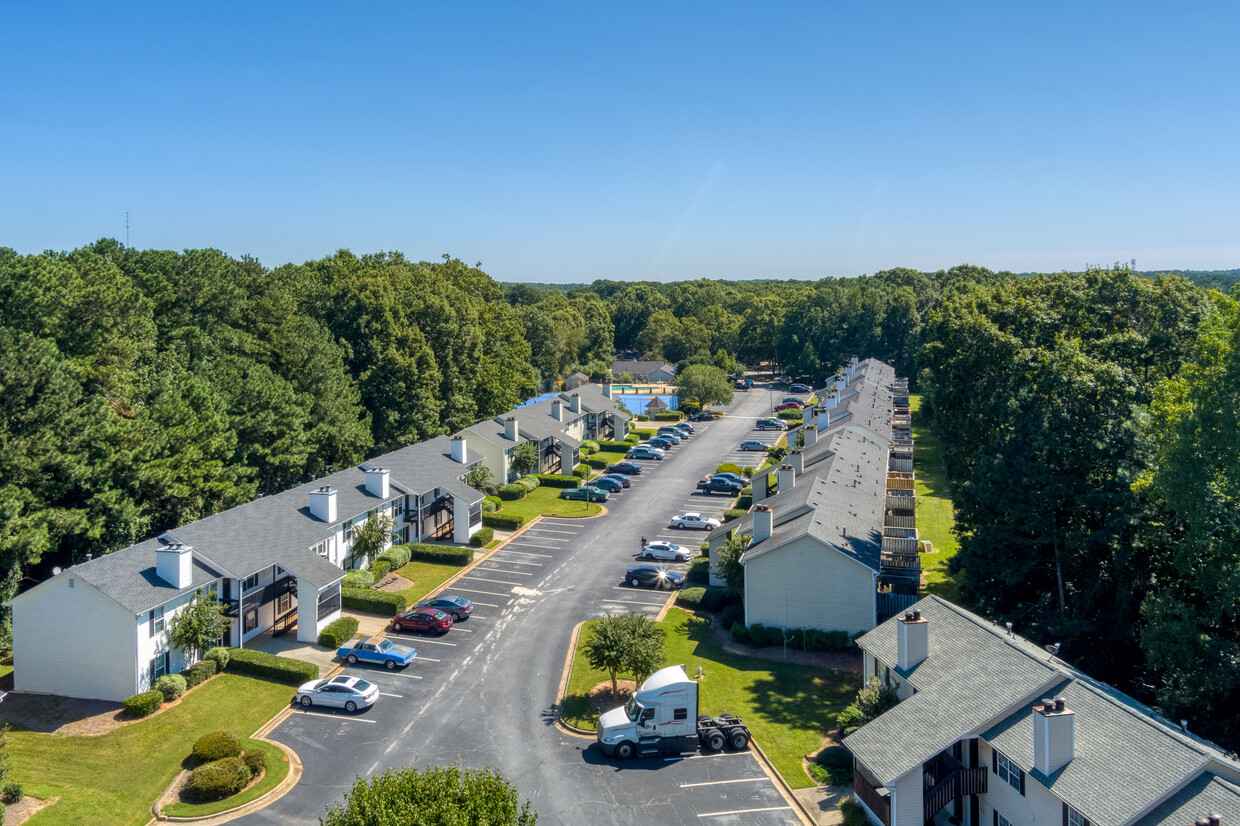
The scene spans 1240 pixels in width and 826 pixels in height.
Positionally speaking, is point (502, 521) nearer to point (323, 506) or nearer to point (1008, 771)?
point (323, 506)

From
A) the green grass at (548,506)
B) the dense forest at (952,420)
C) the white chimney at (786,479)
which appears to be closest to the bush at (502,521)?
the green grass at (548,506)

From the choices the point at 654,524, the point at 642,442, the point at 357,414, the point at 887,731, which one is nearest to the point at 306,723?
the point at 887,731

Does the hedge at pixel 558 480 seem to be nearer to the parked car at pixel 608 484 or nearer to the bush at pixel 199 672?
the parked car at pixel 608 484

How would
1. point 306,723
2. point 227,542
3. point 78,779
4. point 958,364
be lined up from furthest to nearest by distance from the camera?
point 958,364 < point 227,542 < point 306,723 < point 78,779

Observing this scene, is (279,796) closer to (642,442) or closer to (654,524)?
(654,524)

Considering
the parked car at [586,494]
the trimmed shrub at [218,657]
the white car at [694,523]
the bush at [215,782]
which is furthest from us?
the parked car at [586,494]
